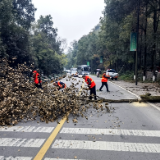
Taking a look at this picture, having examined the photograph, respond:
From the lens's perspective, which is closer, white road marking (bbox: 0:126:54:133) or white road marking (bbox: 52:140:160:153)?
white road marking (bbox: 52:140:160:153)

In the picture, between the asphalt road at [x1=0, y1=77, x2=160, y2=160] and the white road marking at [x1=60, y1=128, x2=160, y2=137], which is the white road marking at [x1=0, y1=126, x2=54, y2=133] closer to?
the asphalt road at [x1=0, y1=77, x2=160, y2=160]

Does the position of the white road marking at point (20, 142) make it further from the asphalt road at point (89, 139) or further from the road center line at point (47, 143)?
the road center line at point (47, 143)

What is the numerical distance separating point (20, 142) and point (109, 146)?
2048 mm

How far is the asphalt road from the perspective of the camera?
404 centimetres

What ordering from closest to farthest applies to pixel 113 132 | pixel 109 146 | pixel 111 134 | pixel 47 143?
pixel 109 146, pixel 47 143, pixel 111 134, pixel 113 132

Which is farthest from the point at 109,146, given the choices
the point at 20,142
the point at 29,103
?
the point at 29,103

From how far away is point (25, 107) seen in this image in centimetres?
737

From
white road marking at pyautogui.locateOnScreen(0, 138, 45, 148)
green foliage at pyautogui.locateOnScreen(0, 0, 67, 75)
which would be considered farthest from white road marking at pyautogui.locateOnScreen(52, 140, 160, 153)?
green foliage at pyautogui.locateOnScreen(0, 0, 67, 75)

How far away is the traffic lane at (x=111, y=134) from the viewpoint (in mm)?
4062

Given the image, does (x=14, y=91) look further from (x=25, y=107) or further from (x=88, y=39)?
(x=88, y=39)

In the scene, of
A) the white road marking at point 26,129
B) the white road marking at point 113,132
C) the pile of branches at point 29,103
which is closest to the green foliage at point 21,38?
the pile of branches at point 29,103

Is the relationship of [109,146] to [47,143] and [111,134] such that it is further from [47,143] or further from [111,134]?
[47,143]

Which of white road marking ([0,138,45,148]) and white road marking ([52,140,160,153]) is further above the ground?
white road marking ([0,138,45,148])

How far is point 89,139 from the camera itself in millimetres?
4891
